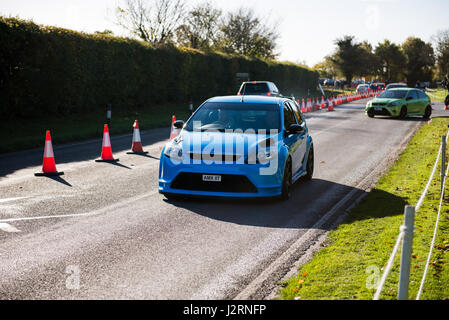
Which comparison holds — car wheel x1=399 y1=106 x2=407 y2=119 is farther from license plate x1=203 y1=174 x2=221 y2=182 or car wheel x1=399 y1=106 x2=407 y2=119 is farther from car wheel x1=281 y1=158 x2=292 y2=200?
license plate x1=203 y1=174 x2=221 y2=182

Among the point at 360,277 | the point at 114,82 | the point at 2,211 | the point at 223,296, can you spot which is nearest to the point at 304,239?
the point at 360,277

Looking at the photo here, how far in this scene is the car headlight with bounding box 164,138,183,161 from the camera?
8680mm

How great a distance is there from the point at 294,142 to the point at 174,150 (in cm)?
227

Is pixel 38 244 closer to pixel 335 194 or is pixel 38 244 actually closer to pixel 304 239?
pixel 304 239

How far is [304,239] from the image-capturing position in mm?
6941

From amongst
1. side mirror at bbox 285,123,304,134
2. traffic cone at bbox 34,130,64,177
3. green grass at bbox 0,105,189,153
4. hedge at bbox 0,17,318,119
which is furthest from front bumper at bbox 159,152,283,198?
hedge at bbox 0,17,318,119

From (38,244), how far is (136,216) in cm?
173

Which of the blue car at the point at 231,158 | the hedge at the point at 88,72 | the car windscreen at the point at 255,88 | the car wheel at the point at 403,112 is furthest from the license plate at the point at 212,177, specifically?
the car wheel at the point at 403,112

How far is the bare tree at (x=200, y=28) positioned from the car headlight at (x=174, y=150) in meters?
43.4

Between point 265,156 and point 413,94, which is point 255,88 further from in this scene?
point 265,156

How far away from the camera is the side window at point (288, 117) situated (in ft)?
32.4

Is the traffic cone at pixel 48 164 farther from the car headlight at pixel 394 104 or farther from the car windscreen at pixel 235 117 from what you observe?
the car headlight at pixel 394 104

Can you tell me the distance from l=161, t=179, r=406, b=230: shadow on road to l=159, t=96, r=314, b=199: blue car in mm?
213

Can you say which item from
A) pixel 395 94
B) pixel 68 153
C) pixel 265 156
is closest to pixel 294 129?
pixel 265 156
